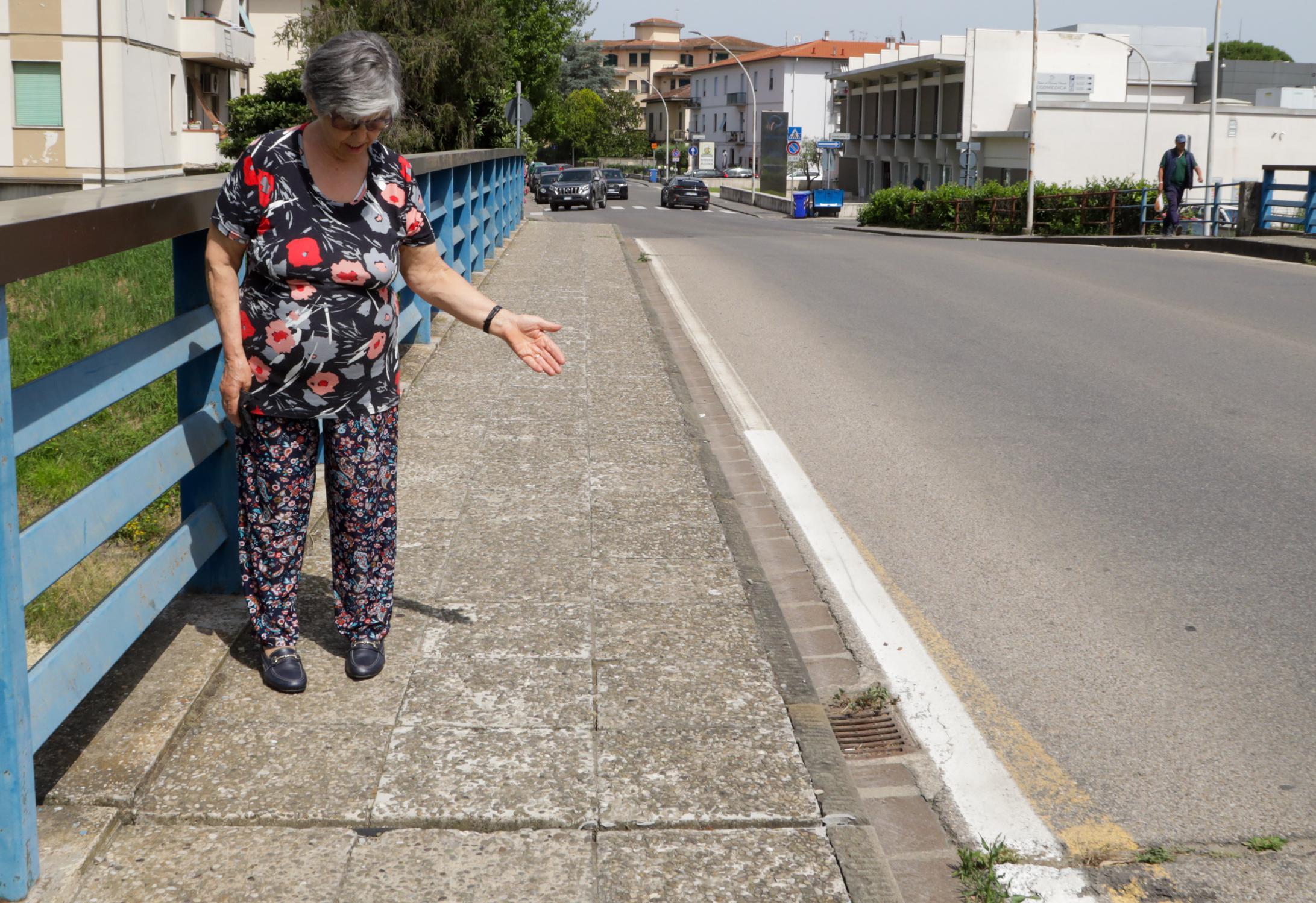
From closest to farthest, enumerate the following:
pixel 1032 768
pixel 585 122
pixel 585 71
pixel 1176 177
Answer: pixel 1032 768 < pixel 1176 177 < pixel 585 122 < pixel 585 71

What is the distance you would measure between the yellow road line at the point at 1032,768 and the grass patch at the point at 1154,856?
39 mm

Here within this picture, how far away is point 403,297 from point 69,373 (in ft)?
19.5

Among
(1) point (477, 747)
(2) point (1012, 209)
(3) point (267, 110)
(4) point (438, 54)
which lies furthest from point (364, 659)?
(3) point (267, 110)

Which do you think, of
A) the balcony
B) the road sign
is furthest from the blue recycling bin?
the road sign

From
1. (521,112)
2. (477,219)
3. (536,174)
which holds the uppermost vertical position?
(536,174)

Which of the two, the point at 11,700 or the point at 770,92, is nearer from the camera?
the point at 11,700

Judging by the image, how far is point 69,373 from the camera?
10.3 feet

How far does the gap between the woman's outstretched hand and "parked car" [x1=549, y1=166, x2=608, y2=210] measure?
160 feet

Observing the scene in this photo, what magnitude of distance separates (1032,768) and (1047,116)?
57170 mm

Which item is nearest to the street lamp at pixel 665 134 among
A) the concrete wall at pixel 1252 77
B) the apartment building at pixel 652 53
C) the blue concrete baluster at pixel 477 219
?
the apartment building at pixel 652 53

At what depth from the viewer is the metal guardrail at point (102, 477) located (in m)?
2.66

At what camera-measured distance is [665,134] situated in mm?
140500

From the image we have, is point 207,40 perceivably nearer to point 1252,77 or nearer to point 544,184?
point 544,184

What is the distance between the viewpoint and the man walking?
1052 inches
